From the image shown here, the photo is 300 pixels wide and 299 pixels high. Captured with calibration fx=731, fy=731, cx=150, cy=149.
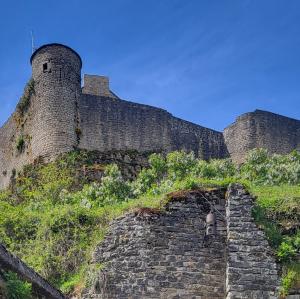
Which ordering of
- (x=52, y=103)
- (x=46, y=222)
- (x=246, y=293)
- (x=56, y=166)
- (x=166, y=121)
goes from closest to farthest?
(x=246, y=293)
(x=46, y=222)
(x=56, y=166)
(x=52, y=103)
(x=166, y=121)

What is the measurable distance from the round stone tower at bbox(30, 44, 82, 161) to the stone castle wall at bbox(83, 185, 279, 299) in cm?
1419

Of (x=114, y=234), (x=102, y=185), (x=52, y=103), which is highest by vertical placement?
(x=52, y=103)

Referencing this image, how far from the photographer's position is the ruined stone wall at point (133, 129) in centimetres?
2833

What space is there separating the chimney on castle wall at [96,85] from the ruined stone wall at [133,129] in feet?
9.56

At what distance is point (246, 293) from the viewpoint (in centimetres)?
1183

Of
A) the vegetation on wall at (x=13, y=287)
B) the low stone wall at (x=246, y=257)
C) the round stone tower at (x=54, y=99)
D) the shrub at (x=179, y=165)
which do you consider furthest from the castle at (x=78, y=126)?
the vegetation on wall at (x=13, y=287)

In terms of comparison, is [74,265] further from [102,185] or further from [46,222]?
[102,185]

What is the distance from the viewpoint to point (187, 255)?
41.3 feet

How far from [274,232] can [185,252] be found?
5.30 feet

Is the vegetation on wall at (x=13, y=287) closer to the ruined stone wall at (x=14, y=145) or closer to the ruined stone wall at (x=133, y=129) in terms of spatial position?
the ruined stone wall at (x=133, y=129)

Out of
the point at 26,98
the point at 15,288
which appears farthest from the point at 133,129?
the point at 15,288

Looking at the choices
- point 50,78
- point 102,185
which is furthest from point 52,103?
point 102,185

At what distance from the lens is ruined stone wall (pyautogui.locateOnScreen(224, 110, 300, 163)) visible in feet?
105

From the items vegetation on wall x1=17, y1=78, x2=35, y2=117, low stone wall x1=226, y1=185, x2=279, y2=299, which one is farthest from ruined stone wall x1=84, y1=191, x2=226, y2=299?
vegetation on wall x1=17, y1=78, x2=35, y2=117
